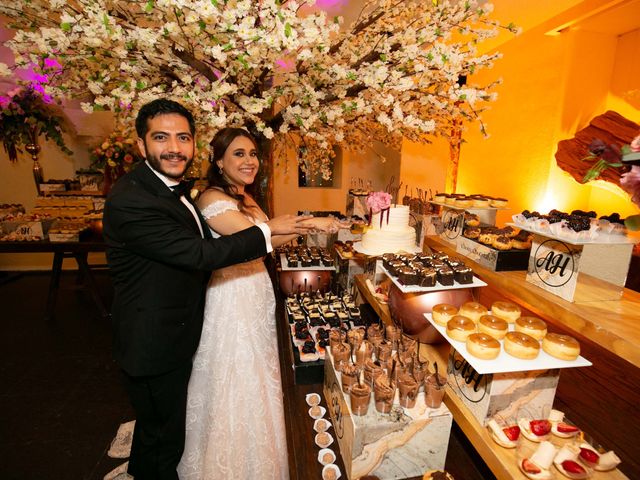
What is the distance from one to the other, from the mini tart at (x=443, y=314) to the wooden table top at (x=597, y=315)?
1.03 feet

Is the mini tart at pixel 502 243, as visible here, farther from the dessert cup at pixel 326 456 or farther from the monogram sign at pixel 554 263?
Answer: the dessert cup at pixel 326 456

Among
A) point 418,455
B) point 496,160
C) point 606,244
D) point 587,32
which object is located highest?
point 587,32

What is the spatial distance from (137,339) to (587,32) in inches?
207

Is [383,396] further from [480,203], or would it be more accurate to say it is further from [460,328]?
[480,203]

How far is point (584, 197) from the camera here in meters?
4.21

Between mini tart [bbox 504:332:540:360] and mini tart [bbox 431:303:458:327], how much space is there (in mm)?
268

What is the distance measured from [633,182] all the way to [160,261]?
1767 mm

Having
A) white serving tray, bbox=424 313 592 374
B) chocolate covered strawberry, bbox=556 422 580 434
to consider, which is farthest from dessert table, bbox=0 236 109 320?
chocolate covered strawberry, bbox=556 422 580 434

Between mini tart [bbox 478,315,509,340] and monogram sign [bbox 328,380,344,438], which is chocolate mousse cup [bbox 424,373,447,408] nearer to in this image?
mini tart [bbox 478,315,509,340]

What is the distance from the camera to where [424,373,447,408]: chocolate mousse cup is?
4.71ft

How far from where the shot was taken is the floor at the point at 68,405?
1.77m

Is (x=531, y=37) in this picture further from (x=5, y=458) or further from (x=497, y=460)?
(x=5, y=458)

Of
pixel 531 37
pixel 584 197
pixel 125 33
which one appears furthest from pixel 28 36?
pixel 584 197

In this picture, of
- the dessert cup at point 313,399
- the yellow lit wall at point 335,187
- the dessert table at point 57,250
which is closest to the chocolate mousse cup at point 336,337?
the dessert cup at point 313,399
